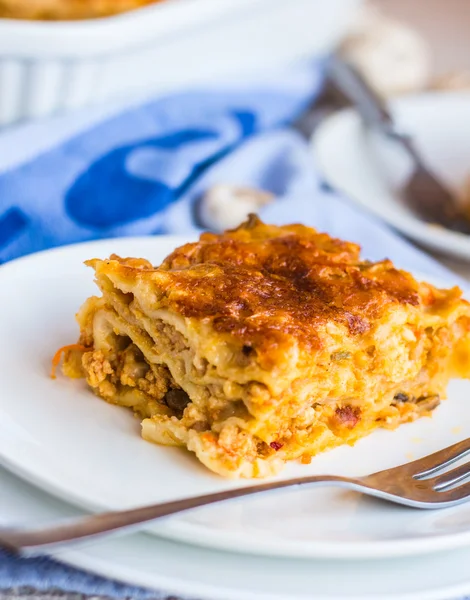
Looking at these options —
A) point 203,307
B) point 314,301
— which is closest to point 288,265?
point 314,301

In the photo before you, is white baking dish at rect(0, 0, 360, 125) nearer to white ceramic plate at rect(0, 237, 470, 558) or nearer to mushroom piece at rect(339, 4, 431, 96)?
mushroom piece at rect(339, 4, 431, 96)

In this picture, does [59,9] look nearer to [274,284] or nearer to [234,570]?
[274,284]

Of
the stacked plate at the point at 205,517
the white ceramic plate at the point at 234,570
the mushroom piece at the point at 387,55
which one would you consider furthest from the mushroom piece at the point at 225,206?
the white ceramic plate at the point at 234,570

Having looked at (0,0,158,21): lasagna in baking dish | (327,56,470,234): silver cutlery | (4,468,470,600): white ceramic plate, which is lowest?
(327,56,470,234): silver cutlery

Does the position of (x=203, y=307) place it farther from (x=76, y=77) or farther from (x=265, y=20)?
(x=265, y=20)

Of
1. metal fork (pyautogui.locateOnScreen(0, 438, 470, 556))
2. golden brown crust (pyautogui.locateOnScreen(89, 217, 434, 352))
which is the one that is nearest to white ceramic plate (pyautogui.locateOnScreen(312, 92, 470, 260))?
golden brown crust (pyautogui.locateOnScreen(89, 217, 434, 352))

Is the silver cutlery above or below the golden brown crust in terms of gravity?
below
